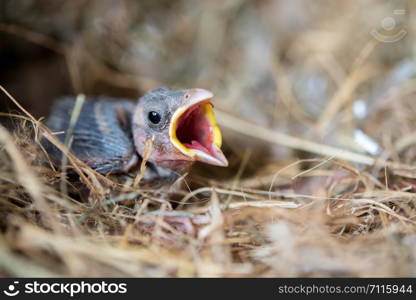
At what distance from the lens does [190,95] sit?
1490 mm

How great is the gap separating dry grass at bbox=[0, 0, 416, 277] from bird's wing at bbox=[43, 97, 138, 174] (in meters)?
0.09

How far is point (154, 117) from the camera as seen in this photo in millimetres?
1603

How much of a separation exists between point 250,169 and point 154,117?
68cm

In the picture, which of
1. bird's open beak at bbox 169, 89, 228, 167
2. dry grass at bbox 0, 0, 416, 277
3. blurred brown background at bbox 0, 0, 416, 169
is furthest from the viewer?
blurred brown background at bbox 0, 0, 416, 169

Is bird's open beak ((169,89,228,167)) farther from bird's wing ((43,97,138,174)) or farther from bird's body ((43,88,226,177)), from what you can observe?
bird's wing ((43,97,138,174))

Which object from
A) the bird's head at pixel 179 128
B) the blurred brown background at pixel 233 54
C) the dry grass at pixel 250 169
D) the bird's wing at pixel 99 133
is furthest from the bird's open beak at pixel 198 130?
the blurred brown background at pixel 233 54

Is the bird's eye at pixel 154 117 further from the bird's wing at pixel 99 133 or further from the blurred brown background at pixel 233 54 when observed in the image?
the blurred brown background at pixel 233 54

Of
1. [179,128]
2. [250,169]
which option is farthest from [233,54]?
[179,128]

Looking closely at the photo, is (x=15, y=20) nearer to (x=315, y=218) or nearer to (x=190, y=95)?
(x=190, y=95)

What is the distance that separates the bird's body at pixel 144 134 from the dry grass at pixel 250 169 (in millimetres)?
92

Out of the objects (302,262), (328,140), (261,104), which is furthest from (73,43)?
(302,262)

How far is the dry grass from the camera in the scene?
3.94ft

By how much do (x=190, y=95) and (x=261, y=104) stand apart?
112cm

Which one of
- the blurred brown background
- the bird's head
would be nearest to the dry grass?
the blurred brown background
